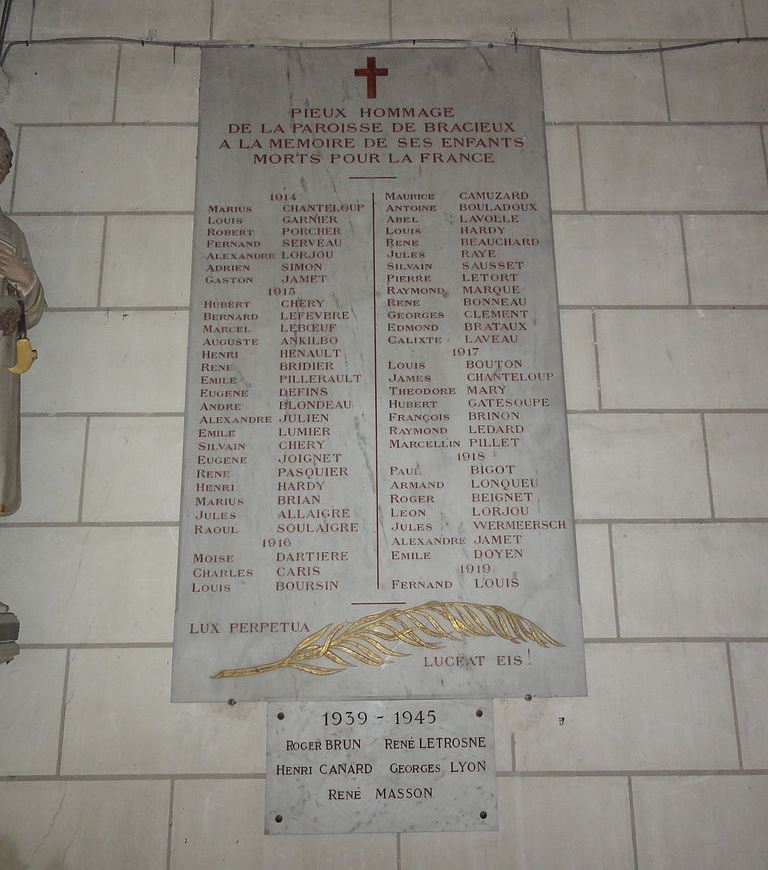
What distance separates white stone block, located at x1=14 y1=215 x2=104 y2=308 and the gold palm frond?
1508mm

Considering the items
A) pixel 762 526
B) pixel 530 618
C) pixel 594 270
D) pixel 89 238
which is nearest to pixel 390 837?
pixel 530 618

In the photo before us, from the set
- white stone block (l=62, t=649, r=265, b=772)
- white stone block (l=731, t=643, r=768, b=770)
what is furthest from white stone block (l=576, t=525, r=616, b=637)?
white stone block (l=62, t=649, r=265, b=772)

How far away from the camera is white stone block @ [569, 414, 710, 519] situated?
10.6 feet

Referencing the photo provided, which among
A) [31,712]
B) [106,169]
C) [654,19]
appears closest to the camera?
[31,712]

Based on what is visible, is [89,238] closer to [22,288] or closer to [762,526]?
[22,288]

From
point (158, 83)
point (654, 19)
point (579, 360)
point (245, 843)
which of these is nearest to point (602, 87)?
point (654, 19)

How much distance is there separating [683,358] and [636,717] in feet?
4.26

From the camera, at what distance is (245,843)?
113 inches

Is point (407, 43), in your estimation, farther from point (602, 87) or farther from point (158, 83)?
point (158, 83)

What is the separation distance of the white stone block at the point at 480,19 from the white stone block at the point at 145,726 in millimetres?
2676

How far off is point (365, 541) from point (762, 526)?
1393mm

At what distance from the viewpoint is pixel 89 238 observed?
3.49 meters

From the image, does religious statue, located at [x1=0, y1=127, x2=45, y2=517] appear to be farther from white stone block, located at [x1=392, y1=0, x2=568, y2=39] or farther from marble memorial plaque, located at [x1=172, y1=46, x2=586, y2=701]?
white stone block, located at [x1=392, y1=0, x2=568, y2=39]

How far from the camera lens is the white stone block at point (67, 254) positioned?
3428 mm
